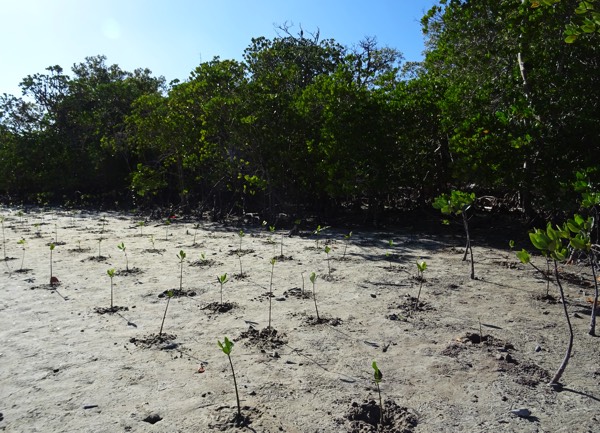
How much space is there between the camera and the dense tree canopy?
8047 millimetres

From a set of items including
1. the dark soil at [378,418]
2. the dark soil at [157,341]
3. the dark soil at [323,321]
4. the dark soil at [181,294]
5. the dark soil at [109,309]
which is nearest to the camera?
the dark soil at [378,418]

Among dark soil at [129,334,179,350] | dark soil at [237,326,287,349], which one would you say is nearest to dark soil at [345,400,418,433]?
dark soil at [237,326,287,349]

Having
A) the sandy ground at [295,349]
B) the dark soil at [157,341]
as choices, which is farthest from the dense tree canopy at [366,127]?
the dark soil at [157,341]

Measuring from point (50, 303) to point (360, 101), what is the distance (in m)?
8.01

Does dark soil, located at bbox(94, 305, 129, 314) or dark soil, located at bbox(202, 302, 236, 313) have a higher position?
dark soil, located at bbox(202, 302, 236, 313)

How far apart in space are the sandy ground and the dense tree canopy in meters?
2.52

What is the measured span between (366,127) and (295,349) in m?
7.82

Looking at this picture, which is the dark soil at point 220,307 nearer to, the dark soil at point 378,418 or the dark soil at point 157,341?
the dark soil at point 157,341

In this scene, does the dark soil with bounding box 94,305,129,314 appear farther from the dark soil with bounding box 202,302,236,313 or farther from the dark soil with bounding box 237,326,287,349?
the dark soil with bounding box 237,326,287,349

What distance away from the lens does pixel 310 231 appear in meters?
11.3

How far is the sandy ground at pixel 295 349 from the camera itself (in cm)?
284

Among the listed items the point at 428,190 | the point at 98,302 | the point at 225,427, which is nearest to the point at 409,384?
the point at 225,427

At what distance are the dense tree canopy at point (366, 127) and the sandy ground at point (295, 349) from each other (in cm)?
252

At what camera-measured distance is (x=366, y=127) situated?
10766 mm
